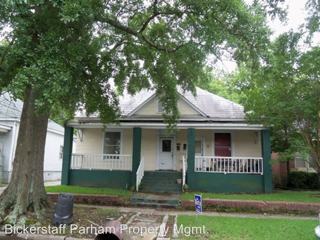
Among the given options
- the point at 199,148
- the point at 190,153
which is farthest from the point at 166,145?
the point at 190,153

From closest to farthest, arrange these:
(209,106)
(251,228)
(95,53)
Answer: (251,228) → (95,53) → (209,106)

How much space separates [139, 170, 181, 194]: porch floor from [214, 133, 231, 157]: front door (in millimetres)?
2706

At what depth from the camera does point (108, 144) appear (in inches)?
724

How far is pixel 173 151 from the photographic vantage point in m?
17.9

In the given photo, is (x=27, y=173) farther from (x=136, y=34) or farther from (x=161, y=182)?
(x=161, y=182)

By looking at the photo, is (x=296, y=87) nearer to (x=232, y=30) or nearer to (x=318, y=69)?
(x=318, y=69)

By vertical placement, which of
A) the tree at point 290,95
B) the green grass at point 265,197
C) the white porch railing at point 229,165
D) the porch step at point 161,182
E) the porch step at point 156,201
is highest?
the tree at point 290,95

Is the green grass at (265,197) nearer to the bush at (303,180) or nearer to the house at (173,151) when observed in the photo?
the house at (173,151)

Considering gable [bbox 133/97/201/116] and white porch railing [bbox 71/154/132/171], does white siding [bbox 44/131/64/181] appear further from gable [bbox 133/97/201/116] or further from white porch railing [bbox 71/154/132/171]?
gable [bbox 133/97/201/116]

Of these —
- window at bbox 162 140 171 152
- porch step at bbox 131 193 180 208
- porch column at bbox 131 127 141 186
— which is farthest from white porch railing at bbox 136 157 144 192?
window at bbox 162 140 171 152

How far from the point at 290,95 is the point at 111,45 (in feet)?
24.6

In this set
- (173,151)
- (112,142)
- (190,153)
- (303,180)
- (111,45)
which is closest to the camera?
(111,45)

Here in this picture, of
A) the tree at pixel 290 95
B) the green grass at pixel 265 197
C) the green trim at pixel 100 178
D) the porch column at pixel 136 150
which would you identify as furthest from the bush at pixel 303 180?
the green trim at pixel 100 178

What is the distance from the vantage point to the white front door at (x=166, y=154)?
17766 mm
